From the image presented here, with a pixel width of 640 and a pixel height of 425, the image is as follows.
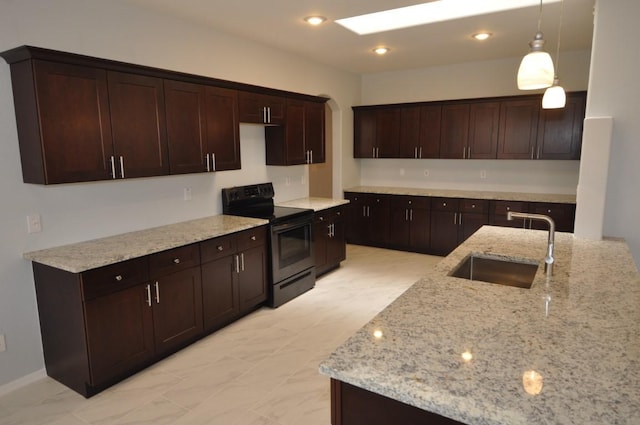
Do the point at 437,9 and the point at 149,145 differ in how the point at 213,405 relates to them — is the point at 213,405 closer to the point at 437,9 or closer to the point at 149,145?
the point at 149,145

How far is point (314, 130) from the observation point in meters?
4.96

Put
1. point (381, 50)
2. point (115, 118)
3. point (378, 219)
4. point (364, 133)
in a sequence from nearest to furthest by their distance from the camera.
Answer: point (115, 118)
point (381, 50)
point (378, 219)
point (364, 133)

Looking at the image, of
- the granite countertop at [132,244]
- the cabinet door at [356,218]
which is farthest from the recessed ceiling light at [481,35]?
the granite countertop at [132,244]

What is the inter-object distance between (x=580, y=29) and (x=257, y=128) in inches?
140

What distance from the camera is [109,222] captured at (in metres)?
3.12

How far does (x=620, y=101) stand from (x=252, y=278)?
3.22 metres

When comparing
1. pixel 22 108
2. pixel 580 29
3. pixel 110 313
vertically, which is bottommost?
pixel 110 313

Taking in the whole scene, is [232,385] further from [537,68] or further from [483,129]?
[483,129]

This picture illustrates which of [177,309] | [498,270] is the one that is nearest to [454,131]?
[498,270]

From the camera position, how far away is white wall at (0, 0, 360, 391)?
2.59 metres

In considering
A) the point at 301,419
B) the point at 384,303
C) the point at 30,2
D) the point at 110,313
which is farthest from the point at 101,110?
the point at 384,303

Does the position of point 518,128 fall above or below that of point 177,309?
above

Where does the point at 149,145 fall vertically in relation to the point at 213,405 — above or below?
above

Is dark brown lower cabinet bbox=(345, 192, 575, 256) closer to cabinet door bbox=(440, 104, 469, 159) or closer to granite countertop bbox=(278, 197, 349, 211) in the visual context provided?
cabinet door bbox=(440, 104, 469, 159)
